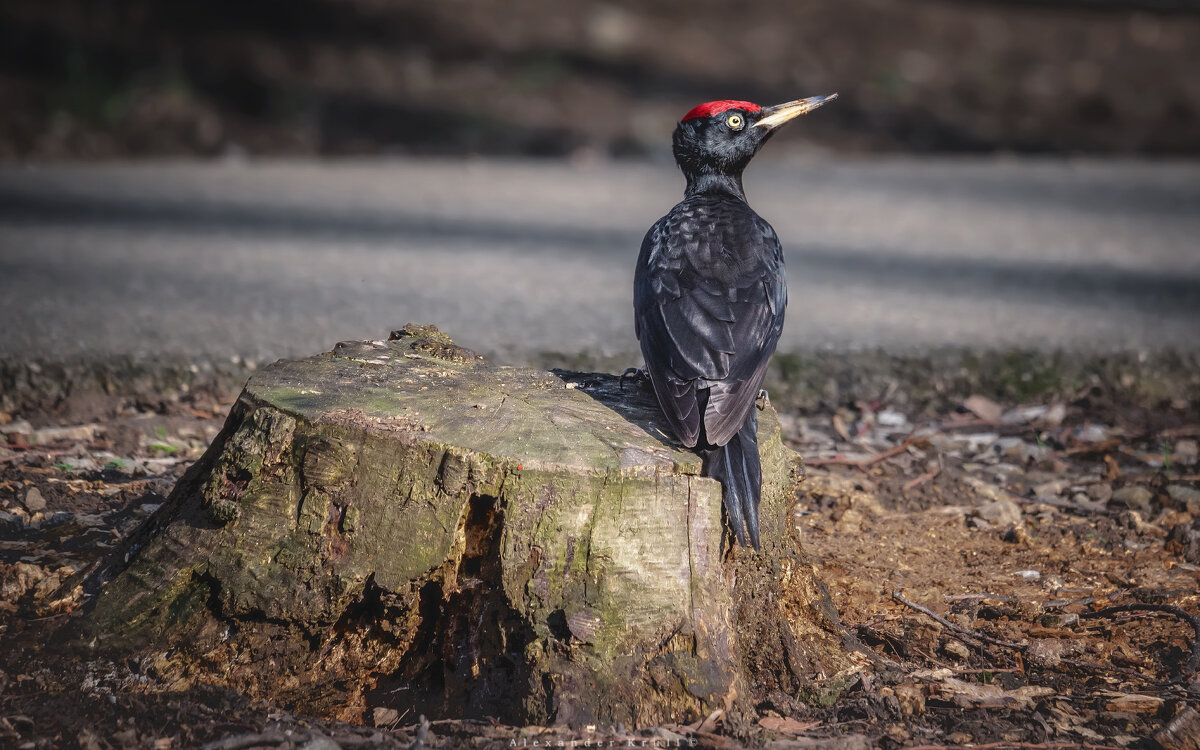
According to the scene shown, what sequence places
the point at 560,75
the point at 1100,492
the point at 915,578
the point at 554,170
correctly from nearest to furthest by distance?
the point at 915,578, the point at 1100,492, the point at 554,170, the point at 560,75

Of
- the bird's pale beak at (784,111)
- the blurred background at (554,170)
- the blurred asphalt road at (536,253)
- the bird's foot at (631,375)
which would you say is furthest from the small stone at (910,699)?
the blurred asphalt road at (536,253)

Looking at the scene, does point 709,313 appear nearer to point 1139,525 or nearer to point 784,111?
point 784,111

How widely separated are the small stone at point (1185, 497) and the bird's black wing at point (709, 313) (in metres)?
1.64

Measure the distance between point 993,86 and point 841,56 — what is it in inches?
54.9

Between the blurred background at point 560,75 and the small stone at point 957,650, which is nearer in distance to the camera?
the small stone at point 957,650

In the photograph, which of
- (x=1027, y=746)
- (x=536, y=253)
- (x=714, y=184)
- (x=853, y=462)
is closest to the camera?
(x=1027, y=746)

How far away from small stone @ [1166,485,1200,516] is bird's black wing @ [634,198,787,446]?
164 centimetres

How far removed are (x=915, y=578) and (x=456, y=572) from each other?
53.7 inches

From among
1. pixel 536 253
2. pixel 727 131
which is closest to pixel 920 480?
pixel 727 131

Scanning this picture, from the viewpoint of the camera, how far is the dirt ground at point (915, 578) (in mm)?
2436

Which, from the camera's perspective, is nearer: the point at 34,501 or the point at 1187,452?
the point at 34,501

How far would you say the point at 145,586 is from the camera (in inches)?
104

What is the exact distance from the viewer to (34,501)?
338 cm

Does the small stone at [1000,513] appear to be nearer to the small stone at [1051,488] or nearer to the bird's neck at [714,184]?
the small stone at [1051,488]
